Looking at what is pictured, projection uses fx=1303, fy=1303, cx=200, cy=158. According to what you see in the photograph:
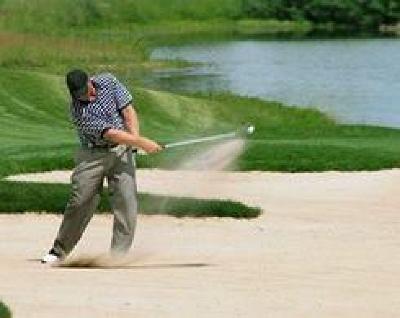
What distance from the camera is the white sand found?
366 inches

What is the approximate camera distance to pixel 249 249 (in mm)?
12422

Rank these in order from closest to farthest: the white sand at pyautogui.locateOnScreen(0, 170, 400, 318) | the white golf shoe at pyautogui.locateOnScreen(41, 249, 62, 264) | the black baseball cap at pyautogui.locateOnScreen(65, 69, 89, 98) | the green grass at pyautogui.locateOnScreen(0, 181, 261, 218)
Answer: the white sand at pyautogui.locateOnScreen(0, 170, 400, 318) < the black baseball cap at pyautogui.locateOnScreen(65, 69, 89, 98) < the white golf shoe at pyautogui.locateOnScreen(41, 249, 62, 264) < the green grass at pyautogui.locateOnScreen(0, 181, 261, 218)

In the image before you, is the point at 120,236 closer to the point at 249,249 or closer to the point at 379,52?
the point at 249,249

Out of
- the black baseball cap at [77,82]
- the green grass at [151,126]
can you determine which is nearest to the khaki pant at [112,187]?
the black baseball cap at [77,82]

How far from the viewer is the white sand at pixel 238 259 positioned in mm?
9297

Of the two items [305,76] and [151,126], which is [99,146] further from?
[305,76]

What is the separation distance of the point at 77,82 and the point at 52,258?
5.41 feet

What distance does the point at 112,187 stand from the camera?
36.7 feet

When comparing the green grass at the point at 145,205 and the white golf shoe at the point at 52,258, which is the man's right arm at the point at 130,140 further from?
the green grass at the point at 145,205

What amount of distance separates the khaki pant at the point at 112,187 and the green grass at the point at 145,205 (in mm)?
3082

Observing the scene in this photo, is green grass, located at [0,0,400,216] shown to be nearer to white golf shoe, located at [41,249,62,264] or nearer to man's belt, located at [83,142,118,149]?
man's belt, located at [83,142,118,149]

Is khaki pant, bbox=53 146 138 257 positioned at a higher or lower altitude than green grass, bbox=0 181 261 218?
higher

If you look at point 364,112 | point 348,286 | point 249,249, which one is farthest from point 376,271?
point 364,112

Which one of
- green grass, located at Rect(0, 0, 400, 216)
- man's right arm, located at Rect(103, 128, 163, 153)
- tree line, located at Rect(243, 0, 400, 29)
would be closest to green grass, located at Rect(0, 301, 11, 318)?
man's right arm, located at Rect(103, 128, 163, 153)
